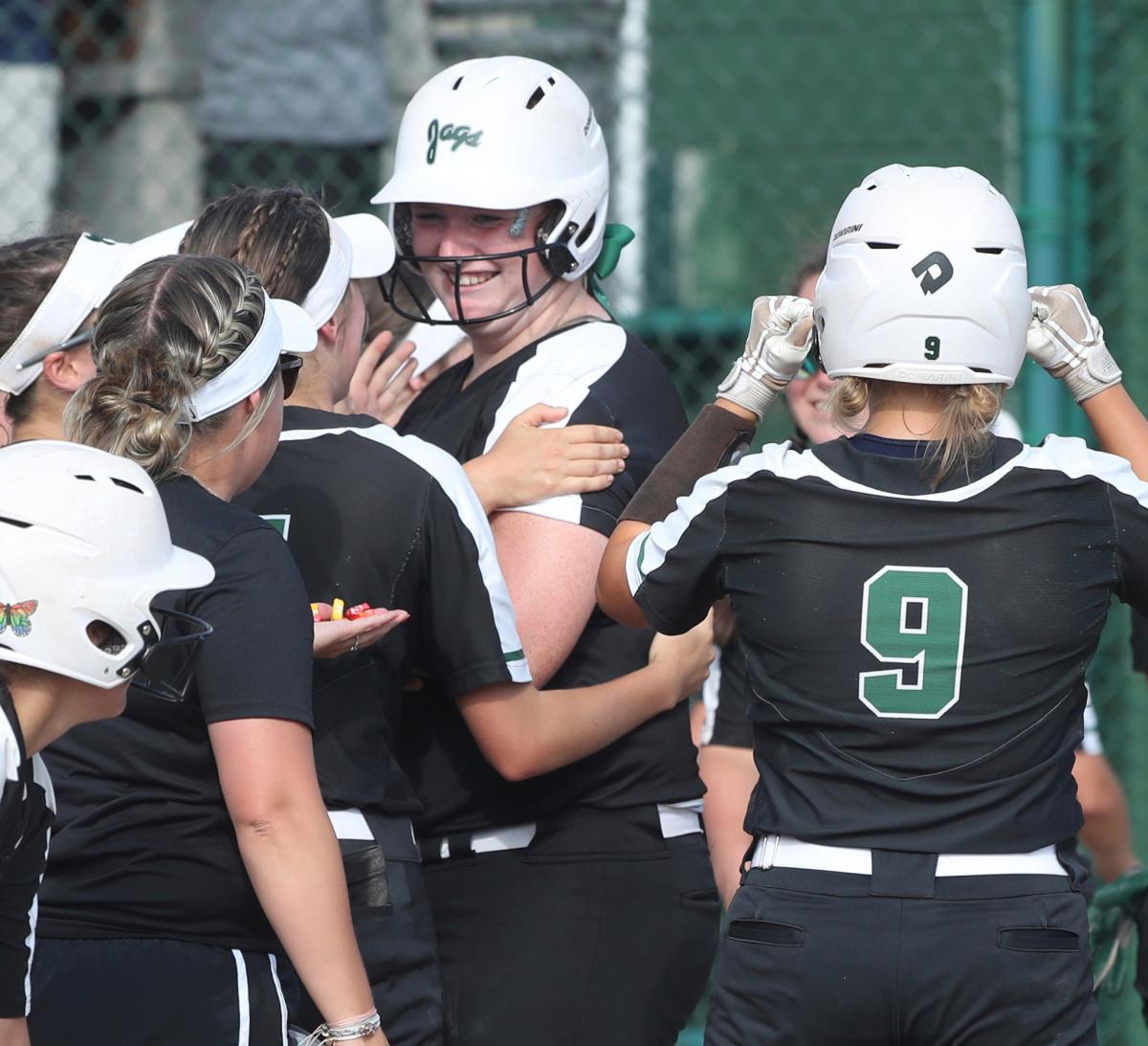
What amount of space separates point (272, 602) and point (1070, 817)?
109 cm

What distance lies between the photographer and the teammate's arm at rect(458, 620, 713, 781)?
2.70 metres

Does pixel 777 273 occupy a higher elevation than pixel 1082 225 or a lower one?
lower

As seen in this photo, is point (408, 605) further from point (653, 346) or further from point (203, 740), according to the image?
point (653, 346)

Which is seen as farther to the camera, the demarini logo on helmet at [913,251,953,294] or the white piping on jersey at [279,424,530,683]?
the white piping on jersey at [279,424,530,683]

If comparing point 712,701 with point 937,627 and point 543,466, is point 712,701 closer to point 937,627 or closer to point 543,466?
point 543,466

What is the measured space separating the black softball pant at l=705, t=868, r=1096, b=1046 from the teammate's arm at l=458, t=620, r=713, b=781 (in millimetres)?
565

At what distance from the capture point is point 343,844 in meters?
2.57

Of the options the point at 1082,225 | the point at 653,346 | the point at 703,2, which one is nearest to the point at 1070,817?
the point at 1082,225

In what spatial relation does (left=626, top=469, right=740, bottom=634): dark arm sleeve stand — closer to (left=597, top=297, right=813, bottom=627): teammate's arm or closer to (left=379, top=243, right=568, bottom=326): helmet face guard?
(left=597, top=297, right=813, bottom=627): teammate's arm

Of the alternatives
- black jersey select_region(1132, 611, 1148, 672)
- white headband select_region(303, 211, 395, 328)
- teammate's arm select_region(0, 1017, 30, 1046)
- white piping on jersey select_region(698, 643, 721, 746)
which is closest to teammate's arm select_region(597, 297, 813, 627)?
white headband select_region(303, 211, 395, 328)

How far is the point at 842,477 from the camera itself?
2.31 metres

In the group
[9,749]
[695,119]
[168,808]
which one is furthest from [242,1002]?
[695,119]

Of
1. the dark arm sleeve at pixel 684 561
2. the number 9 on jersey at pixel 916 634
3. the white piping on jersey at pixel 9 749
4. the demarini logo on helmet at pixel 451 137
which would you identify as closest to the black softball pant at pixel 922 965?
the number 9 on jersey at pixel 916 634

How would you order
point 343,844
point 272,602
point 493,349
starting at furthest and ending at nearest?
1. point 493,349
2. point 343,844
3. point 272,602
